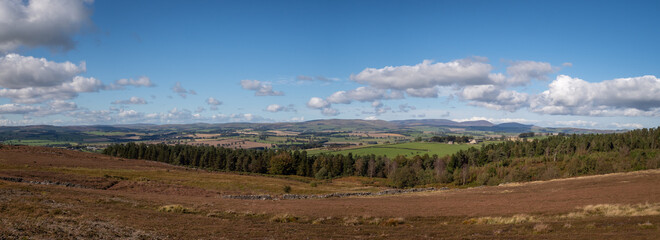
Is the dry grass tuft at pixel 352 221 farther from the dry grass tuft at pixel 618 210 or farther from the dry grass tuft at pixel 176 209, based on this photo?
the dry grass tuft at pixel 618 210

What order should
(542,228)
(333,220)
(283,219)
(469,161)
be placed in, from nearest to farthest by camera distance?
(542,228) → (283,219) → (333,220) → (469,161)

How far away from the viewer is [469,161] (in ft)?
474

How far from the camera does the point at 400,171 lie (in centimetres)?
10981

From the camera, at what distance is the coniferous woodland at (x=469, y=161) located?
10838 centimetres

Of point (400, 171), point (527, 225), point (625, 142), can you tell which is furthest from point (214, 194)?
point (625, 142)

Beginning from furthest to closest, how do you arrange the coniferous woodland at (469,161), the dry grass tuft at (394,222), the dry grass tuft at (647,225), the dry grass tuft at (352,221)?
1. the coniferous woodland at (469,161)
2. the dry grass tuft at (352,221)
3. the dry grass tuft at (394,222)
4. the dry grass tuft at (647,225)

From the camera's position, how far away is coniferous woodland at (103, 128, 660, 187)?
108 m

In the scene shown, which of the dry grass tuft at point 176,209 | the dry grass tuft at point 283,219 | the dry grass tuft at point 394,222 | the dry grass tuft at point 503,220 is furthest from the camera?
the dry grass tuft at point 176,209

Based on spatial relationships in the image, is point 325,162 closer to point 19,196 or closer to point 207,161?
point 207,161

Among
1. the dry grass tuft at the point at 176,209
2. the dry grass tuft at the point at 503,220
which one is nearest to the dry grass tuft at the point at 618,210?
the dry grass tuft at the point at 503,220

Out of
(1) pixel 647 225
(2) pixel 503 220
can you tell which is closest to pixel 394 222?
(2) pixel 503 220

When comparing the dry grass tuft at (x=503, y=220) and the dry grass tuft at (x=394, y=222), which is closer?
the dry grass tuft at (x=503, y=220)

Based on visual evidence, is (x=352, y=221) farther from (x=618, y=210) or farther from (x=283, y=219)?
(x=618, y=210)

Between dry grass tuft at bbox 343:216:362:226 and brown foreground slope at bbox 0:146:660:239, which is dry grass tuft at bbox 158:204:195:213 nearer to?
brown foreground slope at bbox 0:146:660:239
